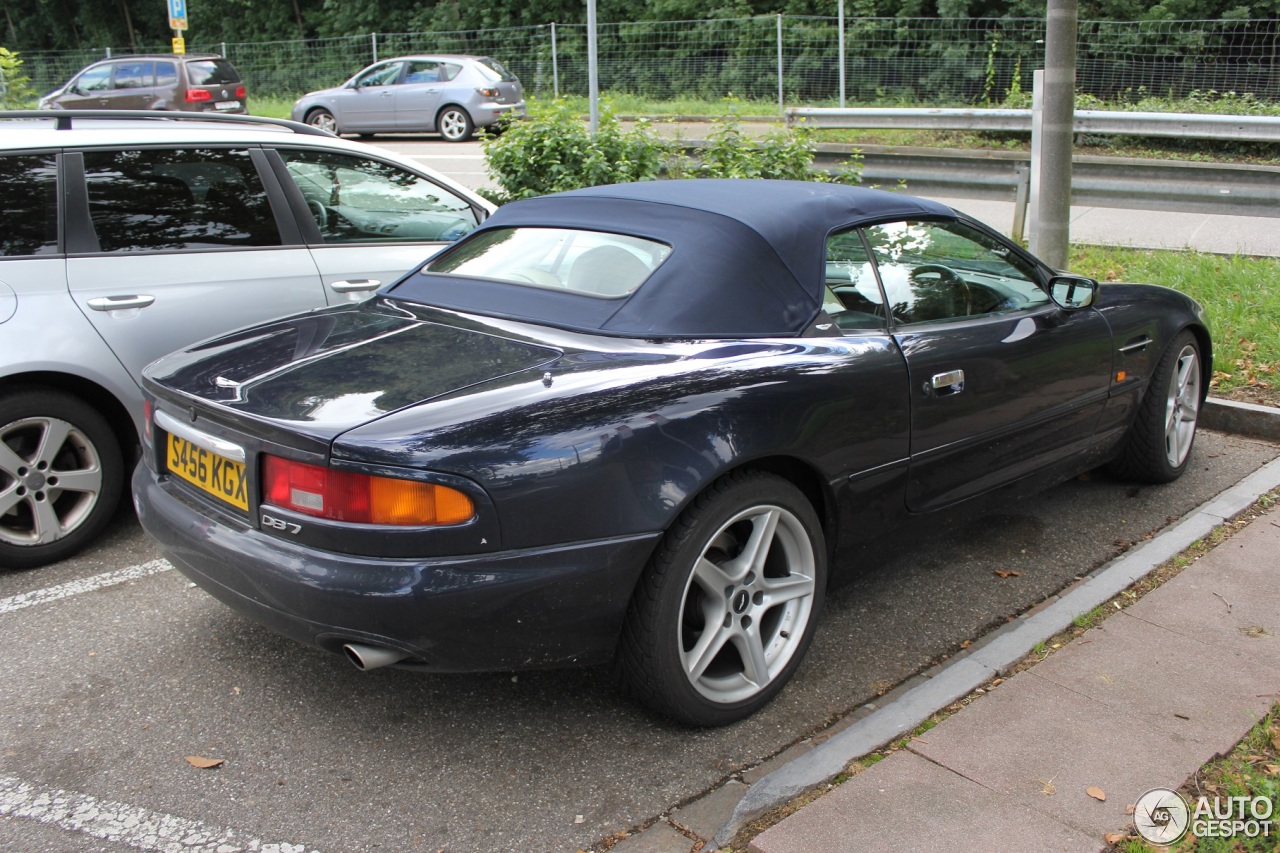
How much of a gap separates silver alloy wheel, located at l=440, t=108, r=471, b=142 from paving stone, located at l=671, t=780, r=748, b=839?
19375 mm

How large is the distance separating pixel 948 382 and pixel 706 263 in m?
0.92

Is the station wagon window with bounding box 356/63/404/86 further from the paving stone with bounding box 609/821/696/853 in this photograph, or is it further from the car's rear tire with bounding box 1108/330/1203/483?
the paving stone with bounding box 609/821/696/853

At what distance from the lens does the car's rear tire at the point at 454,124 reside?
68.4 feet

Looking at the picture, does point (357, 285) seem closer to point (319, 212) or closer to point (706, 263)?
point (319, 212)

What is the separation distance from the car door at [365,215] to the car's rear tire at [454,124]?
52.4 ft

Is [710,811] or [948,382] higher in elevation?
[948,382]

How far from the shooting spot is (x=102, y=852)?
2.63 meters

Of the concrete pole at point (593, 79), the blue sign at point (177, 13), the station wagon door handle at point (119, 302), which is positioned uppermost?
the blue sign at point (177, 13)

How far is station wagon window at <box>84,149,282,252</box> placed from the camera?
14.9 ft

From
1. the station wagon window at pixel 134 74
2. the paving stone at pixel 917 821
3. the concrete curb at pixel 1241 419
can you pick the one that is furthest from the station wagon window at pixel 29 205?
the station wagon window at pixel 134 74

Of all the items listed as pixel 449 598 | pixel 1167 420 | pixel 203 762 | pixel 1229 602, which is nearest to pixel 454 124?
pixel 1167 420

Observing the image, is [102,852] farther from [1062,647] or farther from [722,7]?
[722,7]

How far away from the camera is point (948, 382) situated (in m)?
3.65
